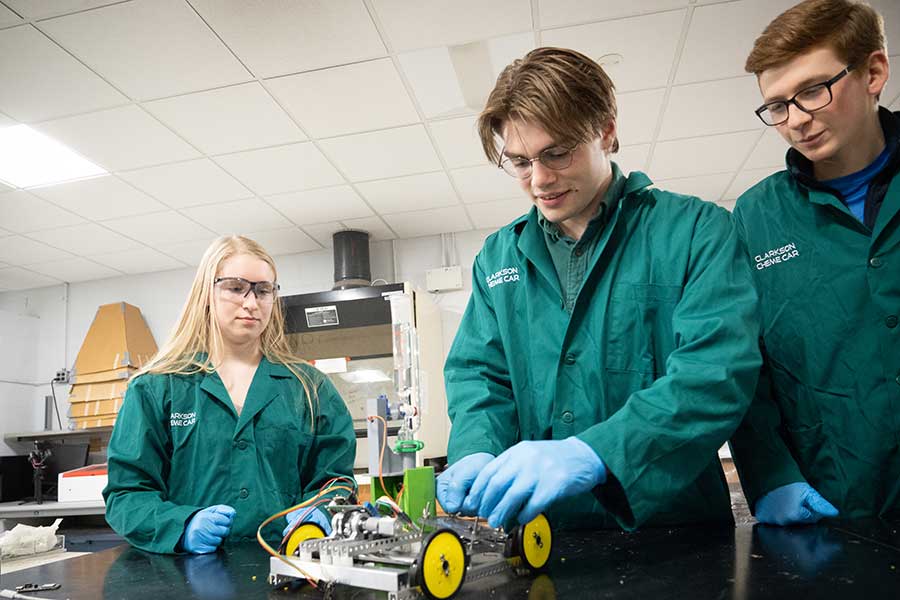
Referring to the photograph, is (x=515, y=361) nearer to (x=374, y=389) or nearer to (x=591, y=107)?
(x=591, y=107)

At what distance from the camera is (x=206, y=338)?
161 cm

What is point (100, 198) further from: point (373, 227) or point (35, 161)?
point (373, 227)

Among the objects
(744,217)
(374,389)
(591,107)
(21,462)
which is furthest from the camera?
(21,462)

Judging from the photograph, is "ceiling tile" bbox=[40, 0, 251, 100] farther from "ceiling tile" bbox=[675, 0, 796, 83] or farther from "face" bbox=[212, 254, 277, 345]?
"ceiling tile" bbox=[675, 0, 796, 83]

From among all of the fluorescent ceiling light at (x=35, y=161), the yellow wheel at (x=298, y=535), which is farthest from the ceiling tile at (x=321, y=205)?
the yellow wheel at (x=298, y=535)

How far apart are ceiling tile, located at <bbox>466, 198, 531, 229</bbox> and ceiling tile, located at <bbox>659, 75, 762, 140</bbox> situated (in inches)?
44.7

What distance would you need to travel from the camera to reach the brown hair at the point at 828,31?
112 cm

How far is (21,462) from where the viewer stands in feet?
14.6

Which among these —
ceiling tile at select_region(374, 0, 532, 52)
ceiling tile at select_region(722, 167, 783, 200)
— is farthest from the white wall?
ceiling tile at select_region(374, 0, 532, 52)

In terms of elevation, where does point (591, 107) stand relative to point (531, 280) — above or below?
above

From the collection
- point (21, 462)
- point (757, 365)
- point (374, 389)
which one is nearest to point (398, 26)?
point (757, 365)

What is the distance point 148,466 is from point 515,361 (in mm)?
841

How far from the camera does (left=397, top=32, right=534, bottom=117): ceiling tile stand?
8.46 ft

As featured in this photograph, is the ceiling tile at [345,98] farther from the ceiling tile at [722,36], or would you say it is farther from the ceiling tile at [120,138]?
the ceiling tile at [722,36]
